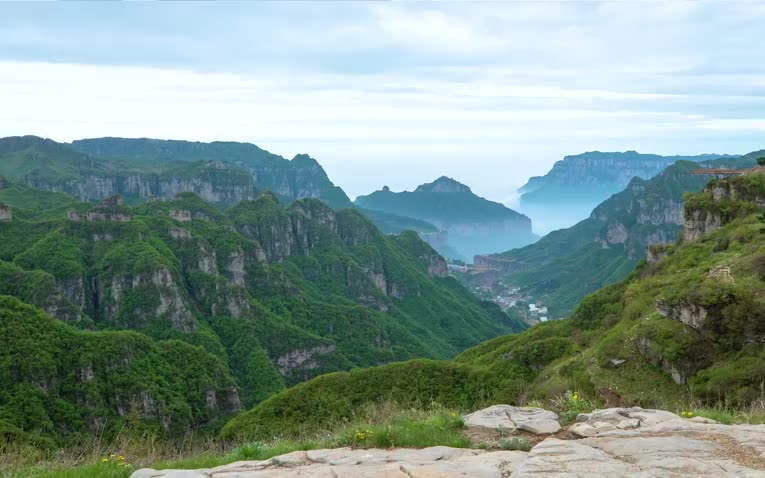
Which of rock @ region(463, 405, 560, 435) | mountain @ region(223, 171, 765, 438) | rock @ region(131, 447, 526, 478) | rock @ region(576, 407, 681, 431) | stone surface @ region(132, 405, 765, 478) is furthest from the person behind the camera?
mountain @ region(223, 171, 765, 438)

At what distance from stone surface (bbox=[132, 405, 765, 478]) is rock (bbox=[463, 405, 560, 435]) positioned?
29.7 inches

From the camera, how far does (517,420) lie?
42.2ft

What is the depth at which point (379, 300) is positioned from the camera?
148 metres

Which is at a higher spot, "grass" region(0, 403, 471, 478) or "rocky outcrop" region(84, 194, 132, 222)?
"rocky outcrop" region(84, 194, 132, 222)

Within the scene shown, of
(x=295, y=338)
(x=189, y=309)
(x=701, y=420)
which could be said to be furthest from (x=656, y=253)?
(x=189, y=309)

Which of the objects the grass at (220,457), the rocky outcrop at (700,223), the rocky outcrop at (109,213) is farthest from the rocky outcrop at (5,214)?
the grass at (220,457)

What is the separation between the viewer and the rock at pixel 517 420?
12.2m

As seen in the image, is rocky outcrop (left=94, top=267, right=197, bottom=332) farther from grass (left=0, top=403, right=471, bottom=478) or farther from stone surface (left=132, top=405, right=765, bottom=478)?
stone surface (left=132, top=405, right=765, bottom=478)

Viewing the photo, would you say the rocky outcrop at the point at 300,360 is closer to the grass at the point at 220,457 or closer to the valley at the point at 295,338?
the valley at the point at 295,338

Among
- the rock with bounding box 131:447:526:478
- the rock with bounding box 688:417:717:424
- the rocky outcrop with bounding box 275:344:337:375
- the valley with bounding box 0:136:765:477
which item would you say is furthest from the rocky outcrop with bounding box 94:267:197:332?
the rock with bounding box 688:417:717:424

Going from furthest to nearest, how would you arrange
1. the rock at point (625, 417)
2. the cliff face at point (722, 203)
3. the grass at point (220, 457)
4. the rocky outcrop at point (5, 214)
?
the rocky outcrop at point (5, 214), the cliff face at point (722, 203), the rock at point (625, 417), the grass at point (220, 457)

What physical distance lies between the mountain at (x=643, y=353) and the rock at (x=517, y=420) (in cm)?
559

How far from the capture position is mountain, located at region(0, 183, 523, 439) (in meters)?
62.8

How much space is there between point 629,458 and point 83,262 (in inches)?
4006
